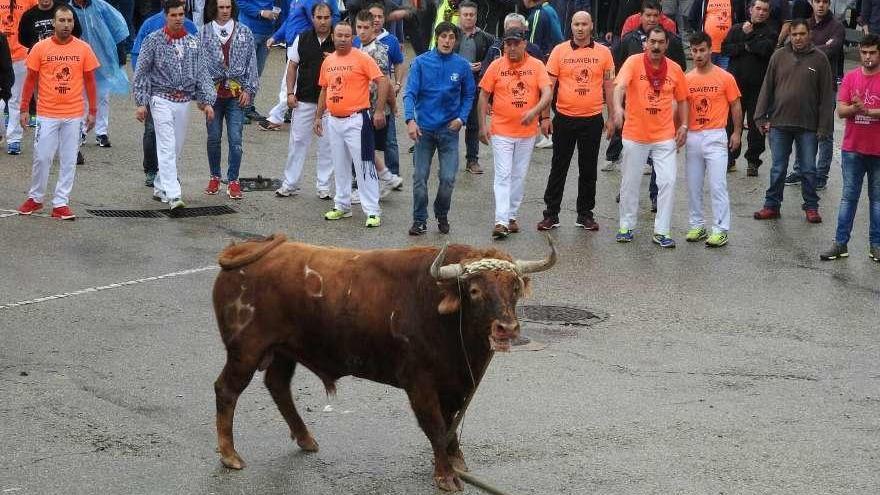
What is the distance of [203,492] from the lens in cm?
758

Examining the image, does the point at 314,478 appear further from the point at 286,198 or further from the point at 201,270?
the point at 286,198

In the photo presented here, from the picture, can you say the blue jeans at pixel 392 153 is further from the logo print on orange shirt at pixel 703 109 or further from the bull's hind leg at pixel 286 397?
the bull's hind leg at pixel 286 397

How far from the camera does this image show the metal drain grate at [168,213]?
14250 millimetres

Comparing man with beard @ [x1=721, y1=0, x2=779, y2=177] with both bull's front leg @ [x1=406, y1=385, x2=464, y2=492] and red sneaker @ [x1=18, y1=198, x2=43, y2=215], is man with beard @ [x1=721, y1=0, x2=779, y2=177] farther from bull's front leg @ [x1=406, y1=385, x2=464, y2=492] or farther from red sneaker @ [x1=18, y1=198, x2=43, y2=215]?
bull's front leg @ [x1=406, y1=385, x2=464, y2=492]

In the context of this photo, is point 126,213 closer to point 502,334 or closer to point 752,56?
point 502,334

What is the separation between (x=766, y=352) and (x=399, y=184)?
6486 millimetres

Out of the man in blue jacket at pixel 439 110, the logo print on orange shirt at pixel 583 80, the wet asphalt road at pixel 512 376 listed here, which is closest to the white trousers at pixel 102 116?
the wet asphalt road at pixel 512 376

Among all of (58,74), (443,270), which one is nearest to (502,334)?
(443,270)

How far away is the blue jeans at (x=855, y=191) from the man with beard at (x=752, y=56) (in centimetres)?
363

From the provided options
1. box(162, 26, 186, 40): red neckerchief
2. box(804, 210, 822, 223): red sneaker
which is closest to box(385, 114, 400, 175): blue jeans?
box(162, 26, 186, 40): red neckerchief

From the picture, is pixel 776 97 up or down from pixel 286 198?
up

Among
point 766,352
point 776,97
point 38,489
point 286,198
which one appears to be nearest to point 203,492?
point 38,489

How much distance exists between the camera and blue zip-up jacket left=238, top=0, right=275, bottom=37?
1973cm

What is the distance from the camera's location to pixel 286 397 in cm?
830
